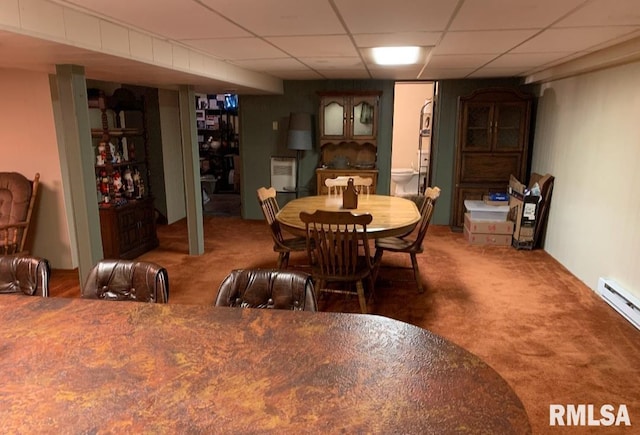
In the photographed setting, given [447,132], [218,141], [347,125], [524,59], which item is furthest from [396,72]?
[218,141]

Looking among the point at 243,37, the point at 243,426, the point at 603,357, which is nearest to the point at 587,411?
the point at 603,357

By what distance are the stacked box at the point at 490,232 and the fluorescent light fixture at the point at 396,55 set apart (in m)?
2.12

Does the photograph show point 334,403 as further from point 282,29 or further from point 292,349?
point 282,29

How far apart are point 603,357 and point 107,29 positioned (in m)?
3.60

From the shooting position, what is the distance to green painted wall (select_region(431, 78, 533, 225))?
19.3 ft

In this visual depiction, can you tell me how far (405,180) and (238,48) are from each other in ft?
18.0

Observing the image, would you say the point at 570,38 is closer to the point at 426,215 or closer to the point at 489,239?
the point at 426,215

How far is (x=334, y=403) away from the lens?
1089 mm

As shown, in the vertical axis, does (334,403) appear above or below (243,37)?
below

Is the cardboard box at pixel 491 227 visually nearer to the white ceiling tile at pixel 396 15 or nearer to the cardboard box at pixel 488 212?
the cardboard box at pixel 488 212

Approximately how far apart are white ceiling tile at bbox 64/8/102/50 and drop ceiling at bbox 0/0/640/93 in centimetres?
6

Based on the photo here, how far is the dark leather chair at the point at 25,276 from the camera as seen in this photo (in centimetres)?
198

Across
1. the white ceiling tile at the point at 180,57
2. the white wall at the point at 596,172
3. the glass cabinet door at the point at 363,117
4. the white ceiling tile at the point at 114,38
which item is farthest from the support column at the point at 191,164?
the white wall at the point at 596,172

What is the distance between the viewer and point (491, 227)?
17.1ft
